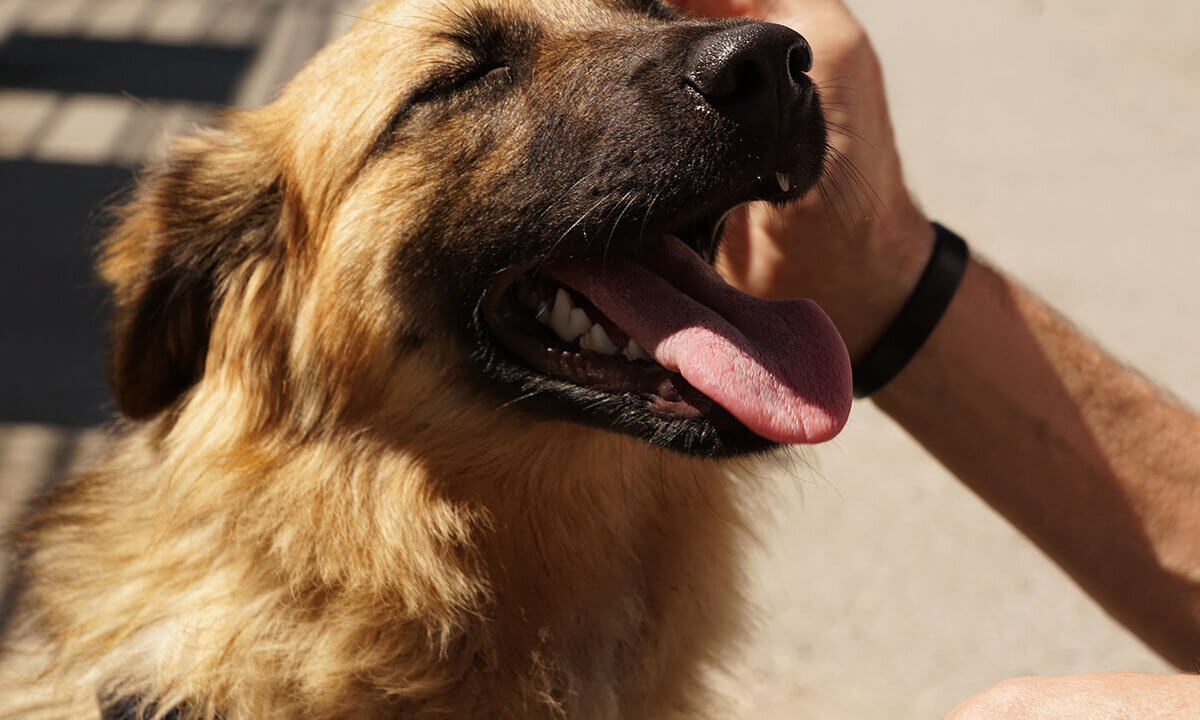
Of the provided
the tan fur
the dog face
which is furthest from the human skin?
the tan fur

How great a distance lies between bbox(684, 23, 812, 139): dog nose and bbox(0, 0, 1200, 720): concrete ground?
2.95 feet

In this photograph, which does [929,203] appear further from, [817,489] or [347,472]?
[347,472]

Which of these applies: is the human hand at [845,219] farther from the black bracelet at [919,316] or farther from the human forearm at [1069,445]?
the human forearm at [1069,445]

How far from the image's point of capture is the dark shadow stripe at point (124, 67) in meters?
8.05

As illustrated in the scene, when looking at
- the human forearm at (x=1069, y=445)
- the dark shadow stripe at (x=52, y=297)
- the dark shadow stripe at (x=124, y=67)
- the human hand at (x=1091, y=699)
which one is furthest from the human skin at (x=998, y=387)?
the dark shadow stripe at (x=124, y=67)

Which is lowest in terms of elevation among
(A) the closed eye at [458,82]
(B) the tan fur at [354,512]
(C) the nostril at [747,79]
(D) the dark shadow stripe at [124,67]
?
(D) the dark shadow stripe at [124,67]

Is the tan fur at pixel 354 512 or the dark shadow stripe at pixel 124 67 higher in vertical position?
the tan fur at pixel 354 512

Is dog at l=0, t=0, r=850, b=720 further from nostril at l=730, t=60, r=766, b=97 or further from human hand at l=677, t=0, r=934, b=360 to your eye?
human hand at l=677, t=0, r=934, b=360

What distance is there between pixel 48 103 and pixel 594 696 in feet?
22.3

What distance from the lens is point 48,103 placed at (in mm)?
7754

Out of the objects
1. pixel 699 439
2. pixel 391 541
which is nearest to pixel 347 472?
pixel 391 541

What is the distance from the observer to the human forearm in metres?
2.80

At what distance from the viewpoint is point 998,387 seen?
9.68 ft

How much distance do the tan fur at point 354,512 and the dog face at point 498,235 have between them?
11mm
